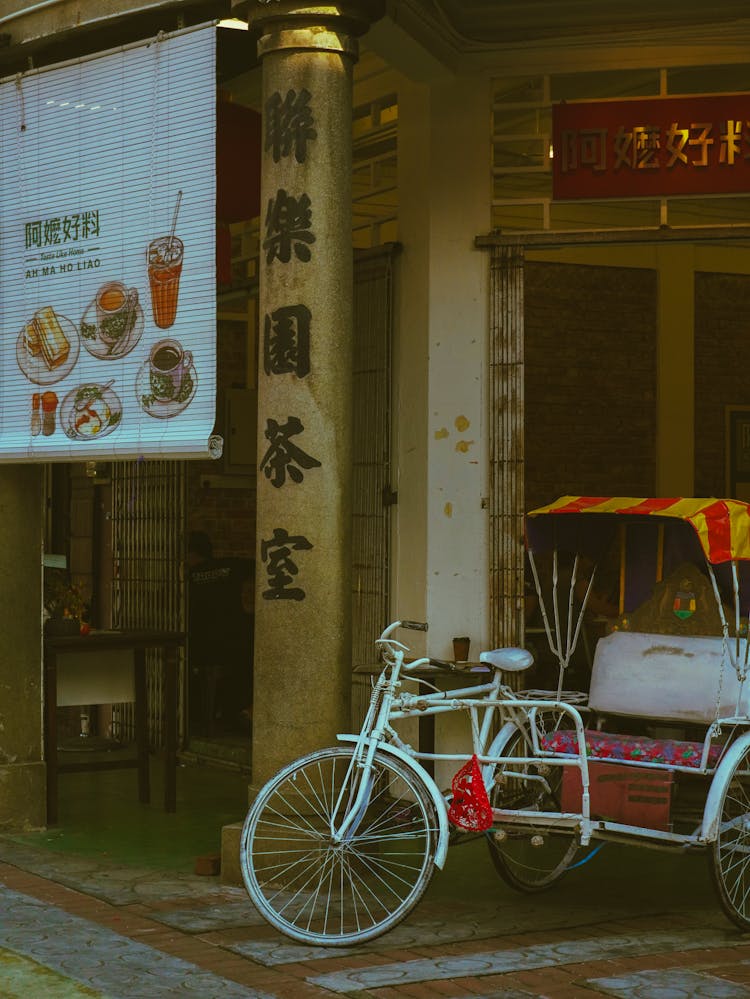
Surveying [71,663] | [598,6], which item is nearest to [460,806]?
[71,663]

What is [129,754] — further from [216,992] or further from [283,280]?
[216,992]

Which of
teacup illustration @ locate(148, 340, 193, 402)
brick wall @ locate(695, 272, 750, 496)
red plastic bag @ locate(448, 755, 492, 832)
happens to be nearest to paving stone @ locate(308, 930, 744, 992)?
red plastic bag @ locate(448, 755, 492, 832)

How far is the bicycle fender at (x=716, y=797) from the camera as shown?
21.1ft

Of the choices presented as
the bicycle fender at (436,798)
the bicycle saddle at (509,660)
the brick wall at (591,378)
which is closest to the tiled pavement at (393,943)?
the bicycle fender at (436,798)

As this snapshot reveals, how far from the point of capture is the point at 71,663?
32.0 feet

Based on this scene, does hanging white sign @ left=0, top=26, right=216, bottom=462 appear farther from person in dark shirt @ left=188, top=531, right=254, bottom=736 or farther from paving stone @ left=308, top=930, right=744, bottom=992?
person in dark shirt @ left=188, top=531, right=254, bottom=736

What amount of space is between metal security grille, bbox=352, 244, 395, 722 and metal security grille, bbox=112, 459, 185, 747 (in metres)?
Result: 2.55

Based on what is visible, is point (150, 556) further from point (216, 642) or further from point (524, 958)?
point (524, 958)

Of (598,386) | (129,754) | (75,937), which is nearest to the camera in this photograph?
(75,937)

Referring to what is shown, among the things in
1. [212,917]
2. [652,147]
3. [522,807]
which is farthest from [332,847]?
[652,147]

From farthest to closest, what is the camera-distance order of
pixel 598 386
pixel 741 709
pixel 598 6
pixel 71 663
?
pixel 598 386 → pixel 71 663 → pixel 598 6 → pixel 741 709

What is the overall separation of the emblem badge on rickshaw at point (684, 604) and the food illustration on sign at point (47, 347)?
3.44 m

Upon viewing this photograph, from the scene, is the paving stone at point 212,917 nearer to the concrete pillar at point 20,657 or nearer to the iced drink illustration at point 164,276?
the concrete pillar at point 20,657

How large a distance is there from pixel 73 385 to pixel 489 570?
276 centimetres
